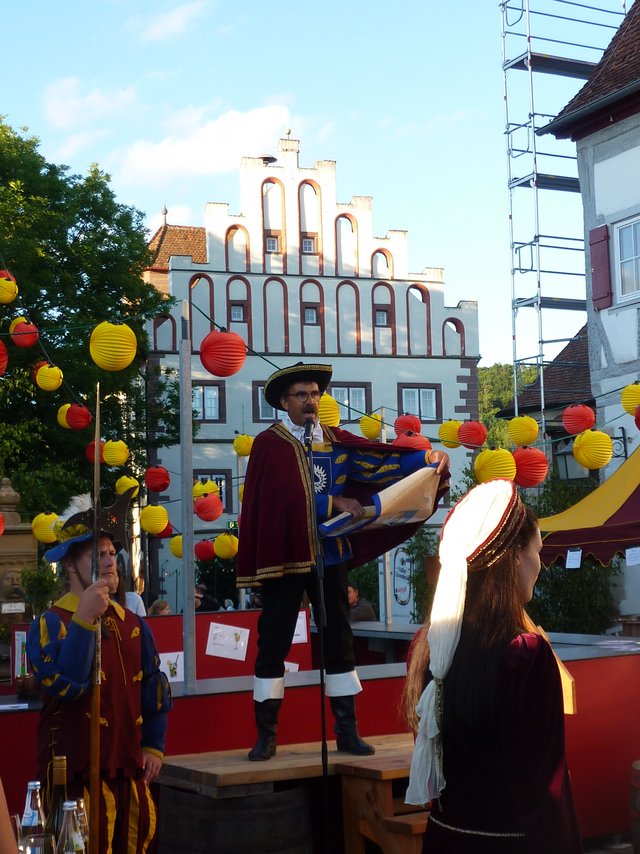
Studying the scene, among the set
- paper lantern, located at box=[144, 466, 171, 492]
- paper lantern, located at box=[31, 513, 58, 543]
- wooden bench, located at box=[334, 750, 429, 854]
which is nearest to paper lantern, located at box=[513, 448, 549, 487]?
paper lantern, located at box=[144, 466, 171, 492]

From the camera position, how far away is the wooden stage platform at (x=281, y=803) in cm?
468

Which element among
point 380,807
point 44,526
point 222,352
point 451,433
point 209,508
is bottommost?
point 380,807

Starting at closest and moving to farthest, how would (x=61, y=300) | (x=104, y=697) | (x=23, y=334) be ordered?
(x=104, y=697)
(x=23, y=334)
(x=61, y=300)

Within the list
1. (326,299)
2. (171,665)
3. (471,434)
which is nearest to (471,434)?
(471,434)

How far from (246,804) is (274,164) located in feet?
122

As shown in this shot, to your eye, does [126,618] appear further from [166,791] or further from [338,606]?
[338,606]

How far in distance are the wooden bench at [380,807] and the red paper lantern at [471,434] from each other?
24.1 ft

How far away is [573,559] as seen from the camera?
36.6 ft

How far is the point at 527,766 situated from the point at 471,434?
9515mm

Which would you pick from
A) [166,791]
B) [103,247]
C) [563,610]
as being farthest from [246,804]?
[103,247]

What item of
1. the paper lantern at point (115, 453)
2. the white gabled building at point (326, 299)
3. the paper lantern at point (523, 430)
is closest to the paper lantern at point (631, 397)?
the paper lantern at point (523, 430)

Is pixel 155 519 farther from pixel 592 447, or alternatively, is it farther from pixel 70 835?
pixel 70 835

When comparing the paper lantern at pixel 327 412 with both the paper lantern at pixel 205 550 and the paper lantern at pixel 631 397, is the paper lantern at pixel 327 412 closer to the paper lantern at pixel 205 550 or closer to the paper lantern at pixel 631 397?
the paper lantern at pixel 631 397

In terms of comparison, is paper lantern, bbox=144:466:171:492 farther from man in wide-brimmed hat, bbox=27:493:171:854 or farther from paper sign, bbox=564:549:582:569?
man in wide-brimmed hat, bbox=27:493:171:854
